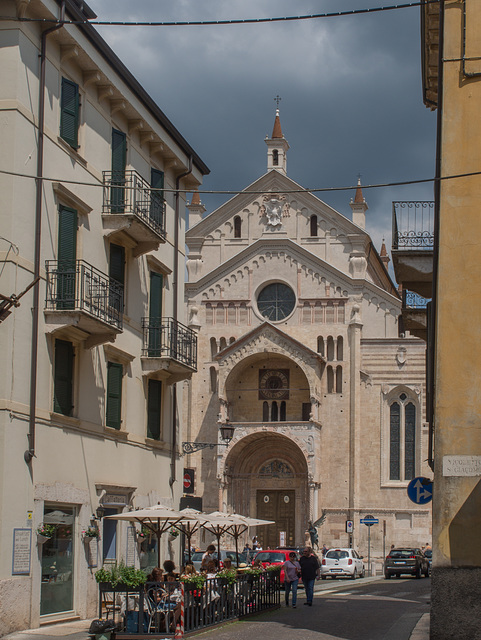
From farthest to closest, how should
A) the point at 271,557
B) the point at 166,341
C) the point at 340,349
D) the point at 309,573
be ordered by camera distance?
1. the point at 340,349
2. the point at 271,557
3. the point at 166,341
4. the point at 309,573

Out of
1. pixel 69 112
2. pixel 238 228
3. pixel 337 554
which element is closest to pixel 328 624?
pixel 69 112

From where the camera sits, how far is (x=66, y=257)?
70.7 ft

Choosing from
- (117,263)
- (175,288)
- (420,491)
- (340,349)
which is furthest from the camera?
(340,349)

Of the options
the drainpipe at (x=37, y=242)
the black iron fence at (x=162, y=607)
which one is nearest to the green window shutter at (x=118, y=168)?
the drainpipe at (x=37, y=242)

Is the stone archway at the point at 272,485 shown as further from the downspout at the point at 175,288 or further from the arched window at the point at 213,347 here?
the downspout at the point at 175,288

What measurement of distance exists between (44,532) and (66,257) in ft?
18.9

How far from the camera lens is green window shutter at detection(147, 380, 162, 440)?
1048 inches

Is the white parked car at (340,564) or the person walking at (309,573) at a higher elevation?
the person walking at (309,573)

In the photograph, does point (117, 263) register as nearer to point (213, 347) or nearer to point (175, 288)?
point (175, 288)

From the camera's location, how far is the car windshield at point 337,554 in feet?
145

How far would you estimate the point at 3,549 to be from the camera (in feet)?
60.1

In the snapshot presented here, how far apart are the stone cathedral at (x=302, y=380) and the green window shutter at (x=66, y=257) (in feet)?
109

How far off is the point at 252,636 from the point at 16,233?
8.60 metres

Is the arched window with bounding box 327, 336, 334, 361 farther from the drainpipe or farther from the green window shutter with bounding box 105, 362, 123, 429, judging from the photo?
the drainpipe
